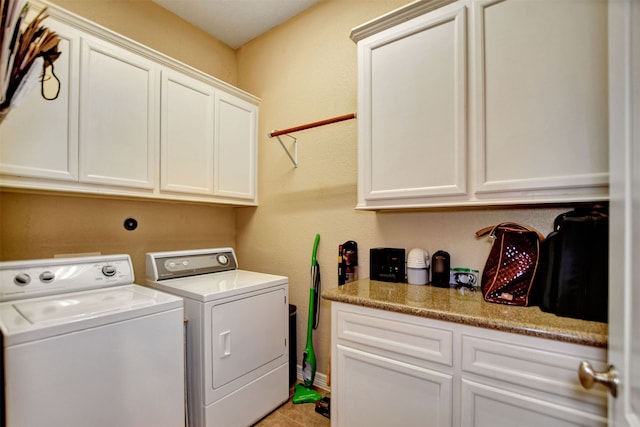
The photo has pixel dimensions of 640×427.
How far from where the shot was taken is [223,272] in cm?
234

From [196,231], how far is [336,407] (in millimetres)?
1779

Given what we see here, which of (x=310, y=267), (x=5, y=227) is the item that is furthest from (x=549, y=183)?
(x=5, y=227)

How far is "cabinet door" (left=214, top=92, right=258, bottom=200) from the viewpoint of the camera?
2.37 m

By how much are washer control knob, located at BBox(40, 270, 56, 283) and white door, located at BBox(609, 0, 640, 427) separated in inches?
86.3

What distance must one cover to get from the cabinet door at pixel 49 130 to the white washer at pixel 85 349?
0.48 metres

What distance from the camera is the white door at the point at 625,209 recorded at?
0.59 m

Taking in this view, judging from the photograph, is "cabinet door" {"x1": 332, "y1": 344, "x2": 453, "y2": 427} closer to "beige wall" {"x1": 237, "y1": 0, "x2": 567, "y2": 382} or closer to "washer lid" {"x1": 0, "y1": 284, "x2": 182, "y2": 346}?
"beige wall" {"x1": 237, "y1": 0, "x2": 567, "y2": 382}

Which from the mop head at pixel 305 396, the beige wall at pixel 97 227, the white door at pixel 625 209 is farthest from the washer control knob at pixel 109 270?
the white door at pixel 625 209

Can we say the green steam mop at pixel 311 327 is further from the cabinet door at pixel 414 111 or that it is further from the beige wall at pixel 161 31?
the beige wall at pixel 161 31

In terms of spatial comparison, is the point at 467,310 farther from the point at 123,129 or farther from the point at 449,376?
the point at 123,129

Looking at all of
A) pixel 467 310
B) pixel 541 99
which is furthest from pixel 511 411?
pixel 541 99

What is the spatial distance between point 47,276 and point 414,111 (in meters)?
2.06

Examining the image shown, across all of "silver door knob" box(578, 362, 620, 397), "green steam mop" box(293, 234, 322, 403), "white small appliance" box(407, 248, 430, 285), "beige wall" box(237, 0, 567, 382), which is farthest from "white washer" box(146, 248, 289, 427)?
"silver door knob" box(578, 362, 620, 397)

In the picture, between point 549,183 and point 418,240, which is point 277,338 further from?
point 549,183
